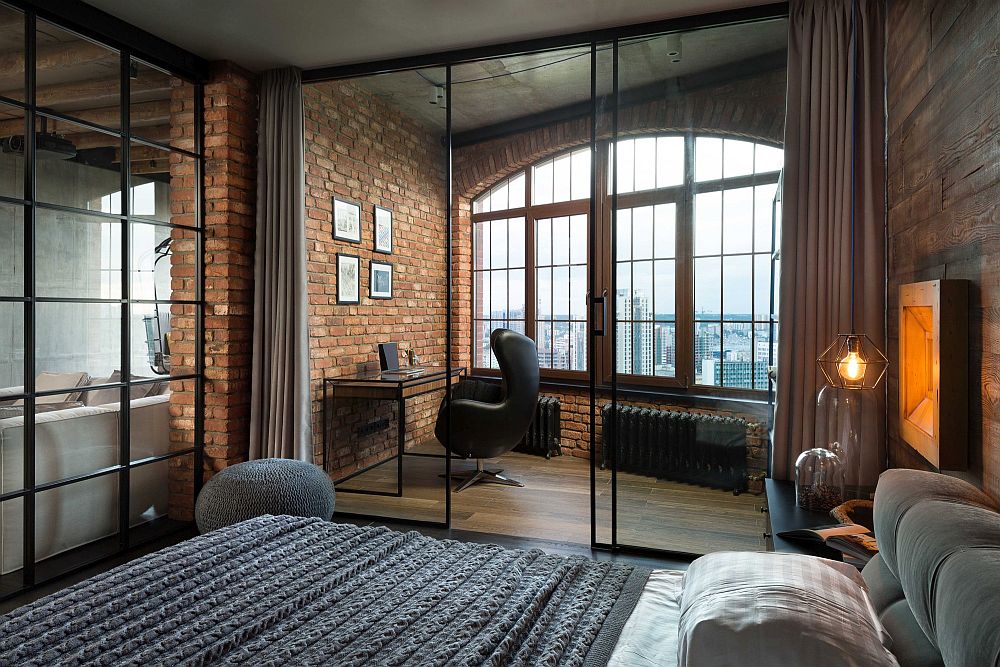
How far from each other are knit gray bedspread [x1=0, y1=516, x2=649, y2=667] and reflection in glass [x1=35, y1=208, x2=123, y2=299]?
186 centimetres

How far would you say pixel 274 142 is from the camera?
3896 mm

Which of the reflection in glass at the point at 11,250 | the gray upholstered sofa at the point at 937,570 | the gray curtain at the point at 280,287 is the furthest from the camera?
the gray curtain at the point at 280,287

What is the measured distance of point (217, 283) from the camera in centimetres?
381

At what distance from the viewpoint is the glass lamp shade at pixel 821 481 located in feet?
7.23

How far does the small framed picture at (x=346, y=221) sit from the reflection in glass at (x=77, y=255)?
57.5 inches

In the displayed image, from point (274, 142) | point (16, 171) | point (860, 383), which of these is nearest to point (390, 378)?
point (274, 142)

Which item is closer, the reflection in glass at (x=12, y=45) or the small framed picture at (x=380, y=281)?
the reflection in glass at (x=12, y=45)

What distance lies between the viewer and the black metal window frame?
2.81m

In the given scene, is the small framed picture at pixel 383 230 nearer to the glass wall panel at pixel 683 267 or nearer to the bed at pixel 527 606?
the glass wall panel at pixel 683 267

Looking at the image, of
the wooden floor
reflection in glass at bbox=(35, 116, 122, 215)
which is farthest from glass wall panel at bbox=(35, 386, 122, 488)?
the wooden floor

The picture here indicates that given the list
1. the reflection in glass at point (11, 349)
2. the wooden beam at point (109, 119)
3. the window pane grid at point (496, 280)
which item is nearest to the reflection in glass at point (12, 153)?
the wooden beam at point (109, 119)

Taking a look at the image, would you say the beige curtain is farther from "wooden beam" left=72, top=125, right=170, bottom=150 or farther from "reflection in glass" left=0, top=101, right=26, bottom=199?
"reflection in glass" left=0, top=101, right=26, bottom=199

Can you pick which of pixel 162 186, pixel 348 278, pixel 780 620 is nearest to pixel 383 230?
pixel 348 278

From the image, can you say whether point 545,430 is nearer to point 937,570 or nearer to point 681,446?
point 681,446
